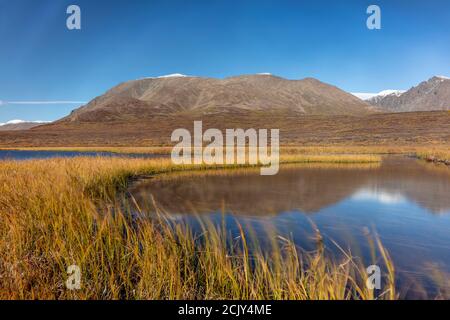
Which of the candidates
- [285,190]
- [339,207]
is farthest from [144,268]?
[285,190]

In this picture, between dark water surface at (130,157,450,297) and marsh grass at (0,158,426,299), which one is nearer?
marsh grass at (0,158,426,299)

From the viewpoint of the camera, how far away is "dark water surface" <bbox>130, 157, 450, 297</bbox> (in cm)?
694

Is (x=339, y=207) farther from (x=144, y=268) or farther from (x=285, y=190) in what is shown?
(x=144, y=268)

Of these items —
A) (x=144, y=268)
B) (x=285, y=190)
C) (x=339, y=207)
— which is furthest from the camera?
(x=285, y=190)

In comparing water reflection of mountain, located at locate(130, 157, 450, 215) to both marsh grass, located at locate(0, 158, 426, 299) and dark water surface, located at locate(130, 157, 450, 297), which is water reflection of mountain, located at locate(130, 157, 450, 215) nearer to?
dark water surface, located at locate(130, 157, 450, 297)

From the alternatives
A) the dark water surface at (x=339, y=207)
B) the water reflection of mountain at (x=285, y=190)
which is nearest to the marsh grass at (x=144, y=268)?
the dark water surface at (x=339, y=207)

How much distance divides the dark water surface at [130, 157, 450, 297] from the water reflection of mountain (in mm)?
33

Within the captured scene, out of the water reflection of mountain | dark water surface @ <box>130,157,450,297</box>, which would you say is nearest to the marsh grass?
dark water surface @ <box>130,157,450,297</box>

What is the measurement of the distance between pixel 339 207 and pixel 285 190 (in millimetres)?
3755

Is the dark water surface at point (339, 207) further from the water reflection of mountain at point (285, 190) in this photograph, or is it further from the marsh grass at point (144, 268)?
the marsh grass at point (144, 268)

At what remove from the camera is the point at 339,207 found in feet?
36.9

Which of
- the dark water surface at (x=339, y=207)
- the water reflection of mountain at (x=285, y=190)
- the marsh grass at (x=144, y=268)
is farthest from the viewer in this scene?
the water reflection of mountain at (x=285, y=190)

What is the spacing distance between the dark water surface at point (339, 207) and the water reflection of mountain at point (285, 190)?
0.11 feet

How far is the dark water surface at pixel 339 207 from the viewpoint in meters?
6.94
